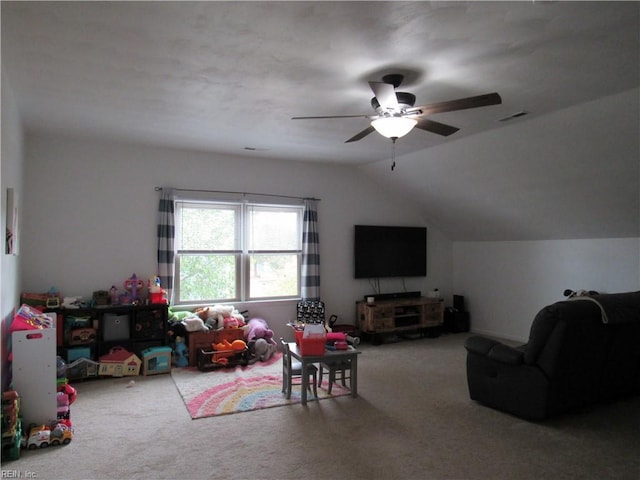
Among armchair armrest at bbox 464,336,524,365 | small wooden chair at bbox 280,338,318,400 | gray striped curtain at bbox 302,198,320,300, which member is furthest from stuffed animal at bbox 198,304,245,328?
armchair armrest at bbox 464,336,524,365

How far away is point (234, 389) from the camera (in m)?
4.09

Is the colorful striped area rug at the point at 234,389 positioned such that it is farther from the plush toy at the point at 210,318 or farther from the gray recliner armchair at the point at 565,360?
the gray recliner armchair at the point at 565,360

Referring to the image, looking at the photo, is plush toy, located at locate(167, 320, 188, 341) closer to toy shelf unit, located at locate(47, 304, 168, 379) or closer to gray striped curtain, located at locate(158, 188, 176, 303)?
toy shelf unit, located at locate(47, 304, 168, 379)

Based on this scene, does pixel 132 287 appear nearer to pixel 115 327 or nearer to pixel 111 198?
pixel 115 327

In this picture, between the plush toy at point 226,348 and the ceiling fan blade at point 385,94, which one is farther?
the plush toy at point 226,348

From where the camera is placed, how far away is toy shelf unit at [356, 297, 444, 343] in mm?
6133

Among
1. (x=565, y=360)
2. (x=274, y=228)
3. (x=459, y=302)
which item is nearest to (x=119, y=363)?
(x=274, y=228)

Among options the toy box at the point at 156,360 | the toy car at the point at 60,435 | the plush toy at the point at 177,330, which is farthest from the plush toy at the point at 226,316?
the toy car at the point at 60,435

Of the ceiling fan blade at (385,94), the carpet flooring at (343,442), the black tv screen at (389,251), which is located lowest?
the carpet flooring at (343,442)

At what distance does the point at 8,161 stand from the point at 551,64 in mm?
4075

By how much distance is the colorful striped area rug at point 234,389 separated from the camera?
3.66 m

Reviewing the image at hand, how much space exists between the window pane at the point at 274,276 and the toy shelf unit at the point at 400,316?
1114 millimetres

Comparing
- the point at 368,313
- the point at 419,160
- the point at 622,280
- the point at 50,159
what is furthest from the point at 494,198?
the point at 50,159

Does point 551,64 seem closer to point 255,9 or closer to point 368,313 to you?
point 255,9
